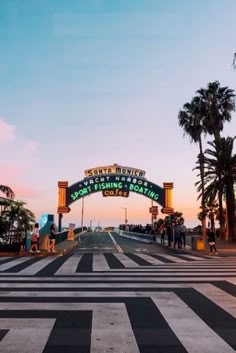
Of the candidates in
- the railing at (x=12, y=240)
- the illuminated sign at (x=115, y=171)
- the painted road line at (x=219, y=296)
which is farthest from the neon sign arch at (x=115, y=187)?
the painted road line at (x=219, y=296)

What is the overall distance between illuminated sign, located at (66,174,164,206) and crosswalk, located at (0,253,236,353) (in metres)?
35.2

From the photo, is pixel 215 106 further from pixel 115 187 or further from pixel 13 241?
pixel 13 241

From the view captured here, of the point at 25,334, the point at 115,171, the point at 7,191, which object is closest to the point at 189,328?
the point at 25,334

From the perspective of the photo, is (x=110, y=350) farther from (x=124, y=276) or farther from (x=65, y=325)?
(x=124, y=276)

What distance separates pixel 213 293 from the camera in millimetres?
10930

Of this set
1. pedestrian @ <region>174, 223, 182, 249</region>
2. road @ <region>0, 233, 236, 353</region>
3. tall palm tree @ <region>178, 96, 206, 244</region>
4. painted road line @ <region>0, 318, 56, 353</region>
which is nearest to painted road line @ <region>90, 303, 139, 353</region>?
road @ <region>0, 233, 236, 353</region>

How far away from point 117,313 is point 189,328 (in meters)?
Answer: 1.50

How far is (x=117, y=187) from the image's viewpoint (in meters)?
49.7

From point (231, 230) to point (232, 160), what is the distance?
19.2 feet

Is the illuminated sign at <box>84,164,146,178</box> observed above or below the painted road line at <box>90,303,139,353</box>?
above

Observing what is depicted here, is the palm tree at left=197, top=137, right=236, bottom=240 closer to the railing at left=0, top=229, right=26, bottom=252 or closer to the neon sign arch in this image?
the neon sign arch

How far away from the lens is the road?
6.32 m

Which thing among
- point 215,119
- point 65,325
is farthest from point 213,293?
point 215,119

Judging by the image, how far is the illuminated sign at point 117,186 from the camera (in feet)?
163
